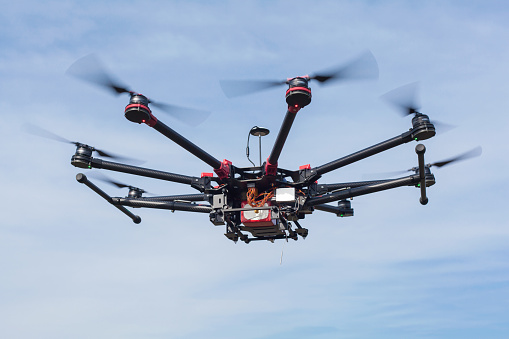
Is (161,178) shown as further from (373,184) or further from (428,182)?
(428,182)

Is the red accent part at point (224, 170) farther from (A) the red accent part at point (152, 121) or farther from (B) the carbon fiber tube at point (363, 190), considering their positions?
(A) the red accent part at point (152, 121)

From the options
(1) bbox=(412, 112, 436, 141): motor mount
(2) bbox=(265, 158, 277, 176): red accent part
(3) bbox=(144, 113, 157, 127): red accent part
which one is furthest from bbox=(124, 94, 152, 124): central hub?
(1) bbox=(412, 112, 436, 141): motor mount

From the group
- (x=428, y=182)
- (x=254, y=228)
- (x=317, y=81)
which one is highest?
(x=317, y=81)

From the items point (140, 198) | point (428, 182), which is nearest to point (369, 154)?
point (428, 182)

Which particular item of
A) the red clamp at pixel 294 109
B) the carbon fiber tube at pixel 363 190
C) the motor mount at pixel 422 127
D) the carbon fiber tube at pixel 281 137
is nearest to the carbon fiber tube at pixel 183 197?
the carbon fiber tube at pixel 281 137

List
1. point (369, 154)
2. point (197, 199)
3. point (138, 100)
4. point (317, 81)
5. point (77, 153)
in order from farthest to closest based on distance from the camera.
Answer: point (197, 199)
point (77, 153)
point (369, 154)
point (138, 100)
point (317, 81)

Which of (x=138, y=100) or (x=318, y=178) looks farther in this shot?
(x=318, y=178)
